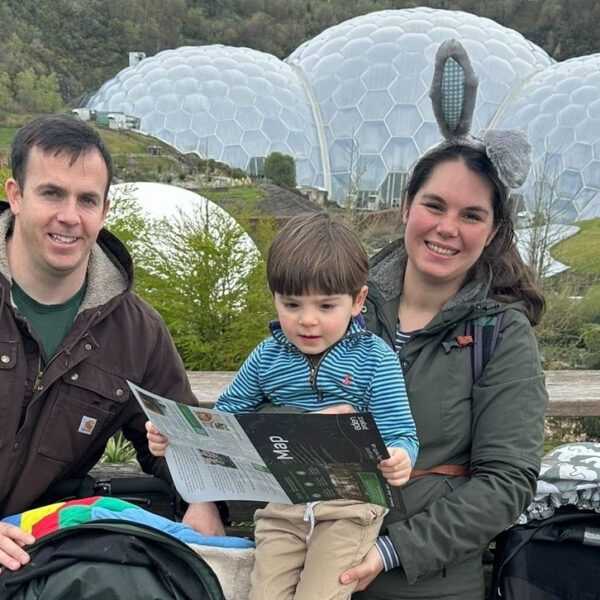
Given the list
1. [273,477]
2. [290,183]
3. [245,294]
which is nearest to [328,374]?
[273,477]

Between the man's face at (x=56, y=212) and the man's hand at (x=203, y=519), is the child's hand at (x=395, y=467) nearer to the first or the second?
the man's hand at (x=203, y=519)

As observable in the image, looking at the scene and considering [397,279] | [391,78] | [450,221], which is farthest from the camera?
[391,78]

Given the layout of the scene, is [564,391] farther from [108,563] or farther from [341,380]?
[108,563]

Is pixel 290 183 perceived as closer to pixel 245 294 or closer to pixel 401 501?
pixel 245 294

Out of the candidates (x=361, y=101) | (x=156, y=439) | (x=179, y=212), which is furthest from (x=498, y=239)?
(x=361, y=101)

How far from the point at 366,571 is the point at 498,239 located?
3.41 feet

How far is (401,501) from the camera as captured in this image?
1.93m

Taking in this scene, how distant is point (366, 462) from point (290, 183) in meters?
24.5

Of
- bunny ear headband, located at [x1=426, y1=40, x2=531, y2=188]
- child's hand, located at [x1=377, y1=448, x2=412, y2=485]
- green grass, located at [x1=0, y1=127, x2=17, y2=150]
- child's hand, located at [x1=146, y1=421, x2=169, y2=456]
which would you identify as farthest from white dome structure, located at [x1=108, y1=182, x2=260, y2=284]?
green grass, located at [x1=0, y1=127, x2=17, y2=150]

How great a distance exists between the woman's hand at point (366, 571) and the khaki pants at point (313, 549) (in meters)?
0.02

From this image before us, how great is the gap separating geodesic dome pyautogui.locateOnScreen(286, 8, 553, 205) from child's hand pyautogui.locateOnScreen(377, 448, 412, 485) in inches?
945

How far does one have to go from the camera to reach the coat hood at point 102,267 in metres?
2.53

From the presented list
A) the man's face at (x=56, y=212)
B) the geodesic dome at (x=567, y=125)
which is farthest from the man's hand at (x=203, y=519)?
Answer: the geodesic dome at (x=567, y=125)

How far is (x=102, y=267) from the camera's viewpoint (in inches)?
103
